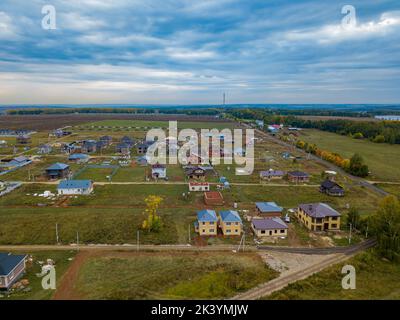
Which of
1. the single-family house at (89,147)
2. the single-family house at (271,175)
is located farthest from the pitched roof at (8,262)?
the single-family house at (89,147)

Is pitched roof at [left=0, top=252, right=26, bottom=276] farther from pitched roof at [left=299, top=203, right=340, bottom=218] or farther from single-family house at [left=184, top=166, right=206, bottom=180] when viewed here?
single-family house at [left=184, top=166, right=206, bottom=180]

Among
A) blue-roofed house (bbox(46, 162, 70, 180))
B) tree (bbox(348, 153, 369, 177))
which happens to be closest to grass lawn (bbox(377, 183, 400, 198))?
tree (bbox(348, 153, 369, 177))

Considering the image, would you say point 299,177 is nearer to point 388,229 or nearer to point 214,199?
point 214,199

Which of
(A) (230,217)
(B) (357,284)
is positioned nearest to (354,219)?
(B) (357,284)

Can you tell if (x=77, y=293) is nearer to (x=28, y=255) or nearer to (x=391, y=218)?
(x=28, y=255)

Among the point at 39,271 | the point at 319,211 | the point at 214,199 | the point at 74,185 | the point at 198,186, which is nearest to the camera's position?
the point at 39,271
